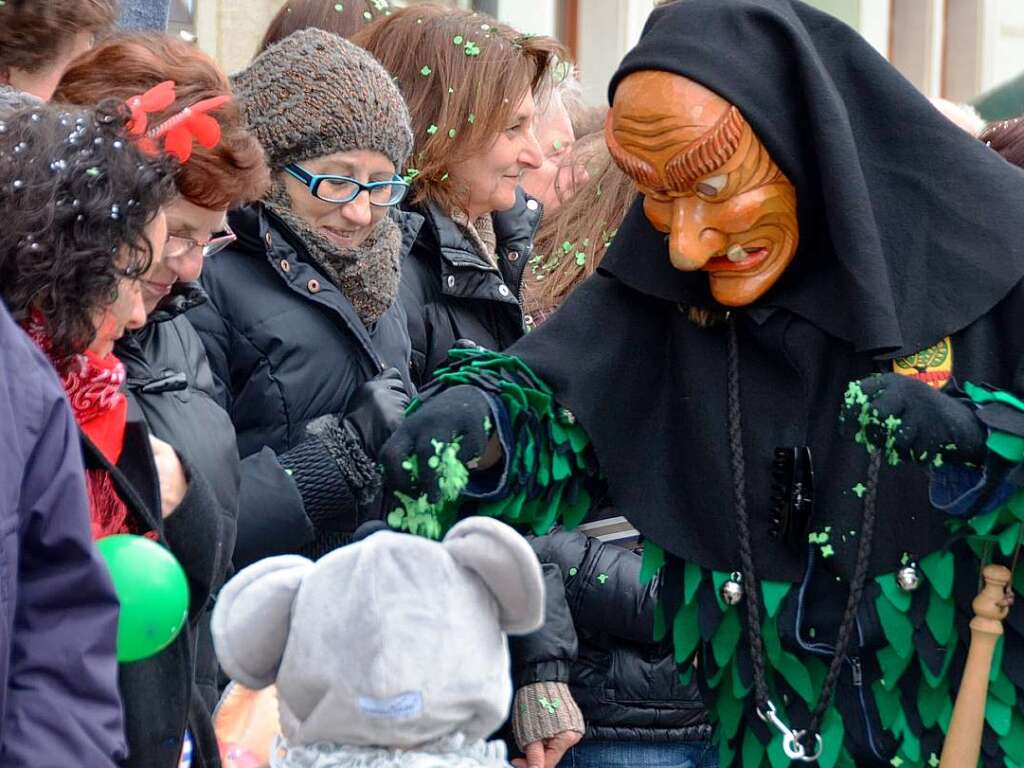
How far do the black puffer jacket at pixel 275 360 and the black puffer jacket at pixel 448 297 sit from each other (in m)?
0.34

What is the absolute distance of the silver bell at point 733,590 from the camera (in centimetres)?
273

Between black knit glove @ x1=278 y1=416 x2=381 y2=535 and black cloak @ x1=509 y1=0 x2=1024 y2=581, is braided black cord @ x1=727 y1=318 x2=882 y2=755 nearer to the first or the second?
black cloak @ x1=509 y1=0 x2=1024 y2=581

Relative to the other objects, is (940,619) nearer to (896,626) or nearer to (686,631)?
(896,626)

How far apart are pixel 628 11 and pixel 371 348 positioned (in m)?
5.05

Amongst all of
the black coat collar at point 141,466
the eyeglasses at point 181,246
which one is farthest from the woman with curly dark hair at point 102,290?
the eyeglasses at point 181,246

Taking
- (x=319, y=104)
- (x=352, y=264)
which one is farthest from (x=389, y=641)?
(x=319, y=104)

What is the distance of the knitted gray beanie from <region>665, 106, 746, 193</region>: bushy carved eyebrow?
97cm

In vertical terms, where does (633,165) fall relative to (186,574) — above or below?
above

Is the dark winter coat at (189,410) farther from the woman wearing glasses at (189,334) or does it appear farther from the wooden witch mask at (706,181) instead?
the wooden witch mask at (706,181)

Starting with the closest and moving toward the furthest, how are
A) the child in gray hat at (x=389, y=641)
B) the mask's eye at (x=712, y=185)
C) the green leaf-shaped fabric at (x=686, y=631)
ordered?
the child in gray hat at (x=389, y=641), the mask's eye at (x=712, y=185), the green leaf-shaped fabric at (x=686, y=631)

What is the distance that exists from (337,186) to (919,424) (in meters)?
1.41

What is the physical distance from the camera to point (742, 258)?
106 inches

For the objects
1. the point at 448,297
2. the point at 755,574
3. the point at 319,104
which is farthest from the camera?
the point at 448,297

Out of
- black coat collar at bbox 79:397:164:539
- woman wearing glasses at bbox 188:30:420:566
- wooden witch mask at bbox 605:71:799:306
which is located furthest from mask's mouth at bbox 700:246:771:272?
black coat collar at bbox 79:397:164:539
